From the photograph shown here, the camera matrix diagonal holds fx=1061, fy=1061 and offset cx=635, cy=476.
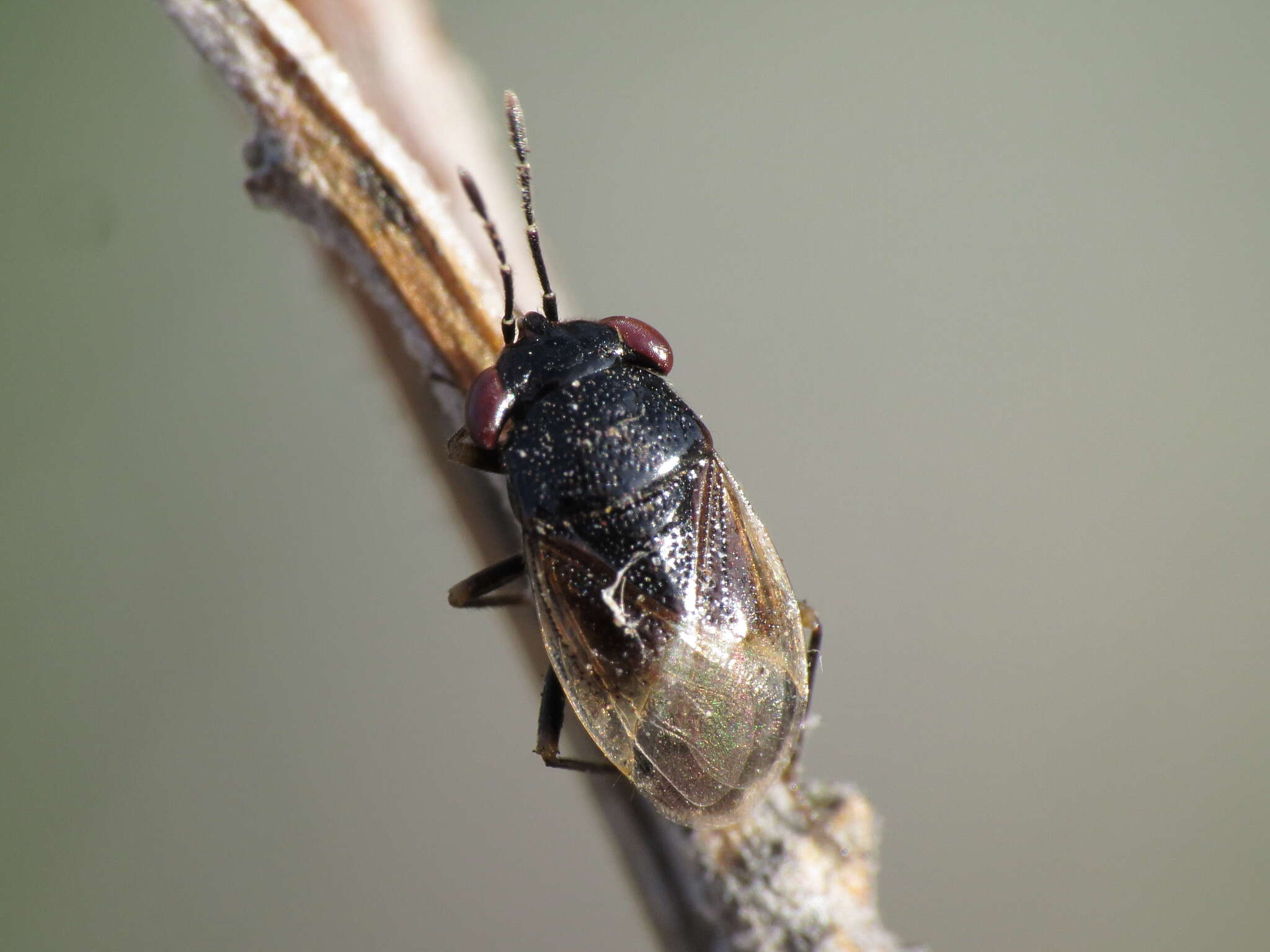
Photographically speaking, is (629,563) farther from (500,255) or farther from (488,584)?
(500,255)

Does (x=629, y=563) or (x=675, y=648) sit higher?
(x=629, y=563)

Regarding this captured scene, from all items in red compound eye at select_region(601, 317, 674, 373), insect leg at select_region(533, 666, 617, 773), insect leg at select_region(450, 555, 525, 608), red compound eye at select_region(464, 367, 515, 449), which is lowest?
insect leg at select_region(533, 666, 617, 773)

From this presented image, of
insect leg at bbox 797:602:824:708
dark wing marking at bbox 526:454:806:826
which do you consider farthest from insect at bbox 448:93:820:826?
insect leg at bbox 797:602:824:708

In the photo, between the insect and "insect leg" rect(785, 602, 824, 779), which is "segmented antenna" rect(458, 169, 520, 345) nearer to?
the insect

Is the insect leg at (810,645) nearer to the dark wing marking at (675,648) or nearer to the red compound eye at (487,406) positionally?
the dark wing marking at (675,648)

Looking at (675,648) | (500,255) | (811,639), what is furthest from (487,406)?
(811,639)

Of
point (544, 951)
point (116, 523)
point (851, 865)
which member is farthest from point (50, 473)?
point (851, 865)
